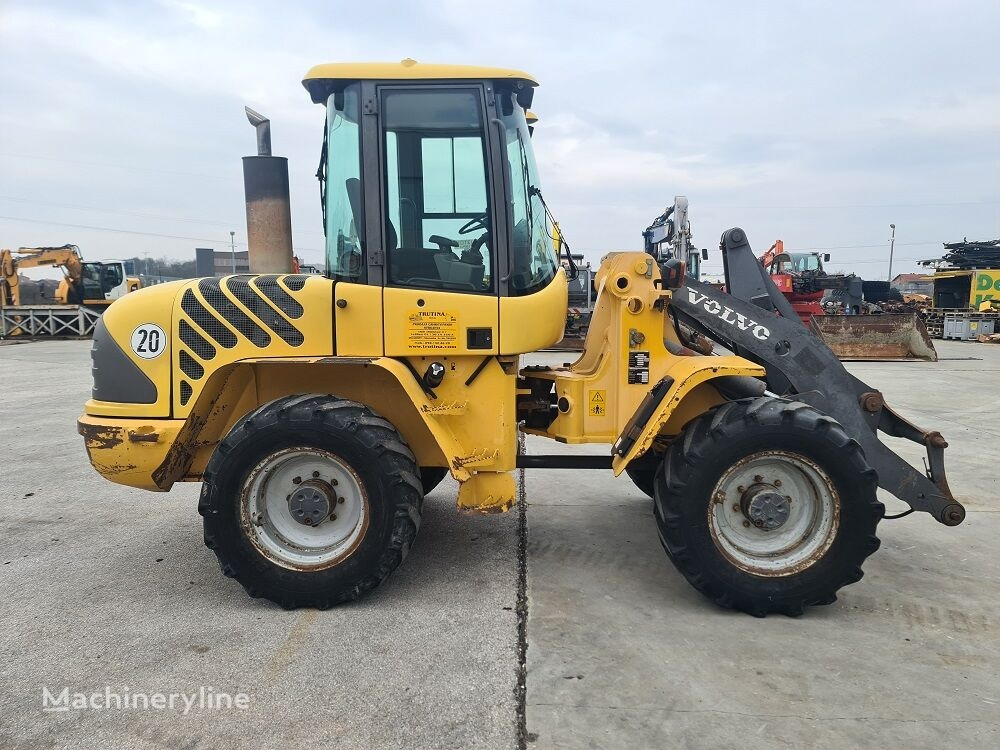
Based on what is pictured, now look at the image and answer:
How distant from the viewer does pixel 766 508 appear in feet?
11.4

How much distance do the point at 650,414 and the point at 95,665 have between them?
2.91 meters

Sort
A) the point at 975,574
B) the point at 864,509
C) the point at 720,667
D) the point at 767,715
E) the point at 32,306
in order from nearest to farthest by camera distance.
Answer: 1. the point at 767,715
2. the point at 720,667
3. the point at 864,509
4. the point at 975,574
5. the point at 32,306

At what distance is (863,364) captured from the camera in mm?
15180

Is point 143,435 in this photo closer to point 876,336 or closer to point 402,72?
point 402,72

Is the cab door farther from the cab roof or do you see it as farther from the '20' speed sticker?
the '20' speed sticker

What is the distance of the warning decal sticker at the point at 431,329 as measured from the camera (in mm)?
3535

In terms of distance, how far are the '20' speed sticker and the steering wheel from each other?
5.72ft

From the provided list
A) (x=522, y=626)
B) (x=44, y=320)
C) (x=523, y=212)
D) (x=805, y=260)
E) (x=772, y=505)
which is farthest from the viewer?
(x=44, y=320)

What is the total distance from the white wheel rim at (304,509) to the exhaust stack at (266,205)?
1199 millimetres

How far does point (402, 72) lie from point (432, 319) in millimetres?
1315

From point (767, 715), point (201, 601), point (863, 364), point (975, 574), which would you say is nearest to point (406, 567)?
point (201, 601)

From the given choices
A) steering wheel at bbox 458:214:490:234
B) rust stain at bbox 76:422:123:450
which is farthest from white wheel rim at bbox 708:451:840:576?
rust stain at bbox 76:422:123:450

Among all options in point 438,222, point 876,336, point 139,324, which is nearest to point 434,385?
point 438,222

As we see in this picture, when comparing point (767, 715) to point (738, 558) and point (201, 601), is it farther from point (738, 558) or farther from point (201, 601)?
point (201, 601)
